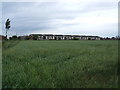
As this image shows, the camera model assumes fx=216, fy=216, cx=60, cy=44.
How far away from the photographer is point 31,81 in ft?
13.8

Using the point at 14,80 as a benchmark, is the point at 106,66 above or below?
above

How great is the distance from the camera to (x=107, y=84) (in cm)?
368

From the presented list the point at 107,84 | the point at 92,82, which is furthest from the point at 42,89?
the point at 107,84

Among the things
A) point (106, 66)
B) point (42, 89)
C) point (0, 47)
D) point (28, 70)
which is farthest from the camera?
point (0, 47)

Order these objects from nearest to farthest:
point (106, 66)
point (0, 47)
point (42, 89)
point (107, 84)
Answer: point (107, 84) < point (42, 89) < point (106, 66) < point (0, 47)

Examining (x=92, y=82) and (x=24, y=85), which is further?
(x=24, y=85)

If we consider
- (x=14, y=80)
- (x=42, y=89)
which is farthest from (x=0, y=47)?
(x=42, y=89)

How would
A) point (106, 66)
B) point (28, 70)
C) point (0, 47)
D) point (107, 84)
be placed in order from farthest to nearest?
point (0, 47) < point (28, 70) < point (106, 66) < point (107, 84)

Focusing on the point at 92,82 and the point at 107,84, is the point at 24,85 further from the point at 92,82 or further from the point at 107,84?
the point at 107,84

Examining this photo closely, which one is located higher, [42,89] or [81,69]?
[81,69]

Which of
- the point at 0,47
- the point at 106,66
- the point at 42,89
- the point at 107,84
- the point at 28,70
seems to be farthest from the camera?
the point at 0,47

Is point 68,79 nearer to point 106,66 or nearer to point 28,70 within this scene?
point 106,66

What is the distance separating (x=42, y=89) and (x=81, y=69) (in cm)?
104

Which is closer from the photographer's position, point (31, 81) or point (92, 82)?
point (92, 82)
